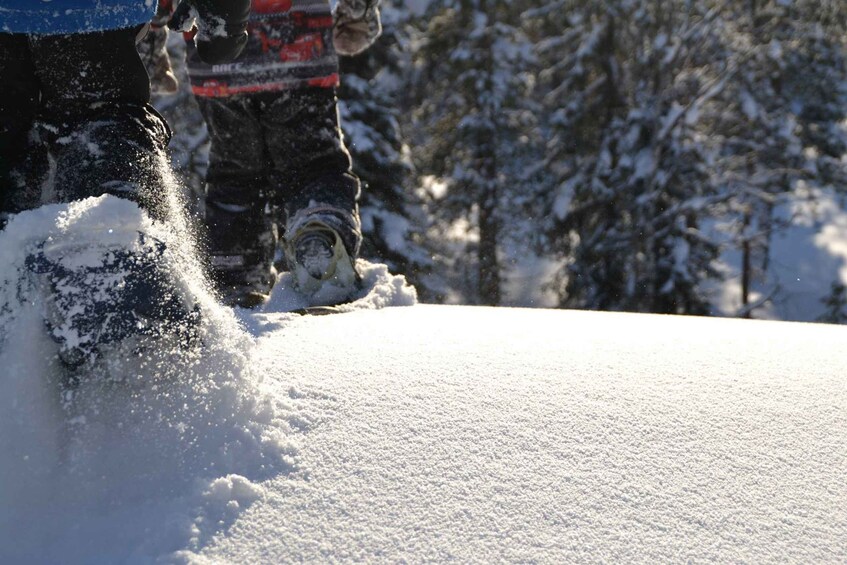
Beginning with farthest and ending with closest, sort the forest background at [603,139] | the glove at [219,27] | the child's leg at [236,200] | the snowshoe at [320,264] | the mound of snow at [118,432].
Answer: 1. the forest background at [603,139]
2. the child's leg at [236,200]
3. the snowshoe at [320,264]
4. the glove at [219,27]
5. the mound of snow at [118,432]

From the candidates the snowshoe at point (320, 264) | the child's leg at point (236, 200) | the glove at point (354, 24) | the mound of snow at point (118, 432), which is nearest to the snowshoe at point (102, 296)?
the mound of snow at point (118, 432)

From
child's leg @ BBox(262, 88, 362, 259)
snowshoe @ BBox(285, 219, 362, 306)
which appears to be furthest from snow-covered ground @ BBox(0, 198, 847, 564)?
child's leg @ BBox(262, 88, 362, 259)

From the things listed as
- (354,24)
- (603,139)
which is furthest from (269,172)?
(603,139)

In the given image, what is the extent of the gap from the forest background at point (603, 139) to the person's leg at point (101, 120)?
11437 mm

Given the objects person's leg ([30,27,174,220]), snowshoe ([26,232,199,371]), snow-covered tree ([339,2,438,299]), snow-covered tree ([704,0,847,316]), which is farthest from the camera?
snow-covered tree ([704,0,847,316])

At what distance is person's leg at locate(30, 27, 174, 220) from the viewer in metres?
1.32

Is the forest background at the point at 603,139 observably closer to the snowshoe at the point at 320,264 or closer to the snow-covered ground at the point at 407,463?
the snowshoe at the point at 320,264

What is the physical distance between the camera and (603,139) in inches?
642

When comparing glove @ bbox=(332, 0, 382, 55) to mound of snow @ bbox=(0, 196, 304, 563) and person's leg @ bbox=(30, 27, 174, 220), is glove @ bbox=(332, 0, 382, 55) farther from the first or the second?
mound of snow @ bbox=(0, 196, 304, 563)

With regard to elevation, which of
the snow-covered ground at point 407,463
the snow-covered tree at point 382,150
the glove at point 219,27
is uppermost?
the snow-covered tree at point 382,150

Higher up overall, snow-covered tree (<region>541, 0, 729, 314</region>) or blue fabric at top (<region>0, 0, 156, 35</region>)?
snow-covered tree (<region>541, 0, 729, 314</region>)

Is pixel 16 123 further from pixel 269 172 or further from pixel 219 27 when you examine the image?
pixel 269 172

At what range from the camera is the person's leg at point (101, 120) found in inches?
51.8

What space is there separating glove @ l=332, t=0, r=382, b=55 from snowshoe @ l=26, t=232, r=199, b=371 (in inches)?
79.8
